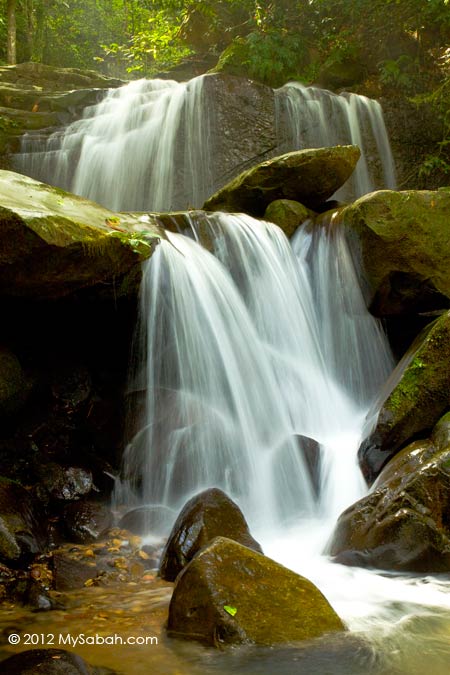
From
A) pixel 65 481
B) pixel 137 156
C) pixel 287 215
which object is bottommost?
pixel 65 481

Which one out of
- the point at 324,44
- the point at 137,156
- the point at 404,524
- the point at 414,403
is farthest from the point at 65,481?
the point at 324,44

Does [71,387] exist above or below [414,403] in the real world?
above

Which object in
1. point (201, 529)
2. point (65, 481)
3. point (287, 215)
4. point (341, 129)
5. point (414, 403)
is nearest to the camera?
point (201, 529)

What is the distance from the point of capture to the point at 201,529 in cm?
392

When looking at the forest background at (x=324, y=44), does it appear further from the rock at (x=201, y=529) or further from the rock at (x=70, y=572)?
the rock at (x=70, y=572)

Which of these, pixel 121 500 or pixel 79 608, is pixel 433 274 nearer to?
pixel 121 500

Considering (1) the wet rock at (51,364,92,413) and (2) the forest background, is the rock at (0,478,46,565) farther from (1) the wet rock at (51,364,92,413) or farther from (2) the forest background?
(2) the forest background

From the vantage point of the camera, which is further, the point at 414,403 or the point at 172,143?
the point at 172,143

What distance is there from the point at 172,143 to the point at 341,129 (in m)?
3.88

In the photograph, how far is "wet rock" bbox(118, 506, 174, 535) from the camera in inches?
192

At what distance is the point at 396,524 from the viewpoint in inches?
158

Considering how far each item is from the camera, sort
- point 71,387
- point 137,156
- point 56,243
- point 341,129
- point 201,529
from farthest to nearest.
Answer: point 341,129 → point 137,156 → point 71,387 → point 56,243 → point 201,529

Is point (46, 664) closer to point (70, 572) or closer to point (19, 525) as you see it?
point (70, 572)

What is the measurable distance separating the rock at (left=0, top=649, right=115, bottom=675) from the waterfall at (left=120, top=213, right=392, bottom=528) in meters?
3.04
